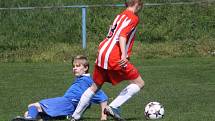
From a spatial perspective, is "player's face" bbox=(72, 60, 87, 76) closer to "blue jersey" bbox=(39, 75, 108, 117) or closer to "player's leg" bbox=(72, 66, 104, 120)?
"blue jersey" bbox=(39, 75, 108, 117)

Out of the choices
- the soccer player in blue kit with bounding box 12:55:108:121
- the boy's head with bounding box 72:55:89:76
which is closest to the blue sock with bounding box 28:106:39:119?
the soccer player in blue kit with bounding box 12:55:108:121

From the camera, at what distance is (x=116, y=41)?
8.57 meters

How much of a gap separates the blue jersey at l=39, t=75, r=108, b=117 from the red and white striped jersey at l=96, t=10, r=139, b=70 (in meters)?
0.82

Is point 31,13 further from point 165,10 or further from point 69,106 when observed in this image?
point 69,106

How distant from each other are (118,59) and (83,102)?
81cm

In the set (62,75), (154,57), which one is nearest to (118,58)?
(62,75)

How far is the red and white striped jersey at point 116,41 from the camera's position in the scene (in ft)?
27.9

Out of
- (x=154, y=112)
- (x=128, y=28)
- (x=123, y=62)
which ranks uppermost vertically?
(x=128, y=28)

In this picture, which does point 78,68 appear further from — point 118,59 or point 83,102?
point 118,59

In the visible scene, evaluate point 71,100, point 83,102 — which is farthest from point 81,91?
point 83,102

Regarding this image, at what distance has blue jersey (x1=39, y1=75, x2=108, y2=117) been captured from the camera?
9.20 m

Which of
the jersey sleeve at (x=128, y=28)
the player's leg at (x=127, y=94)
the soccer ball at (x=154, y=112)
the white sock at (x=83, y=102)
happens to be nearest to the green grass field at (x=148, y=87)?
the soccer ball at (x=154, y=112)

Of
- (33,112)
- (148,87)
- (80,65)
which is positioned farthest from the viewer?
(148,87)

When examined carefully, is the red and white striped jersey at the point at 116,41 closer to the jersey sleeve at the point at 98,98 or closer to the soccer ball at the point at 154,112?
the jersey sleeve at the point at 98,98
